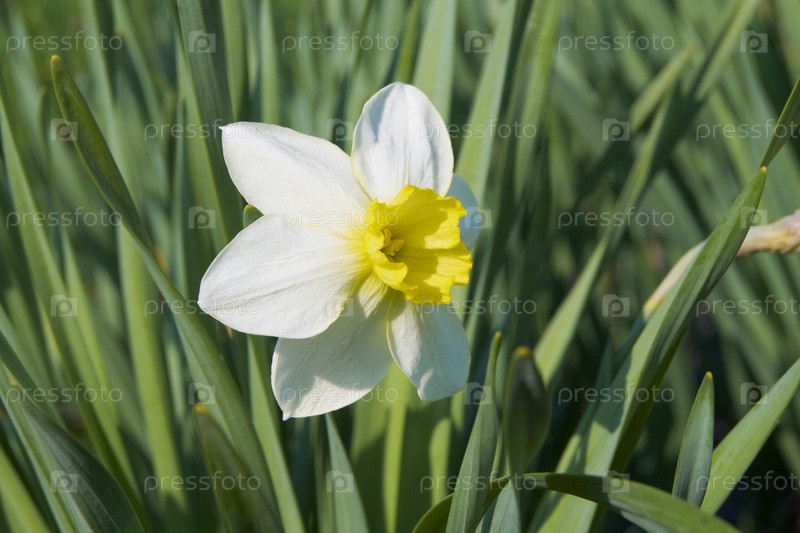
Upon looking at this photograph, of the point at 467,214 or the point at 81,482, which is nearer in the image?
the point at 81,482

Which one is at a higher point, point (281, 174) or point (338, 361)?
point (281, 174)

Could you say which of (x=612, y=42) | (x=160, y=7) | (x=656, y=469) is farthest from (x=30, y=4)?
(x=656, y=469)

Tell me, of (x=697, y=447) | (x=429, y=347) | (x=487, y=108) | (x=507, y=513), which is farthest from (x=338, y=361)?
(x=487, y=108)

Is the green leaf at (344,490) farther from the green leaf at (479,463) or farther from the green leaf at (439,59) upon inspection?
the green leaf at (439,59)

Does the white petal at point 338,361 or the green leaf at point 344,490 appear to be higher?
the white petal at point 338,361

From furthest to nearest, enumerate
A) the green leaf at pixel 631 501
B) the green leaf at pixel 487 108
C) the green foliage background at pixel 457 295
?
the green leaf at pixel 487 108
the green foliage background at pixel 457 295
the green leaf at pixel 631 501

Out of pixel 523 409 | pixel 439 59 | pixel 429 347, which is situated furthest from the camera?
pixel 439 59

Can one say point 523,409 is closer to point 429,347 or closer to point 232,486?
point 429,347

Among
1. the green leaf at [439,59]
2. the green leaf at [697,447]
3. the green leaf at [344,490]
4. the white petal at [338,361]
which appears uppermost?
the green leaf at [439,59]

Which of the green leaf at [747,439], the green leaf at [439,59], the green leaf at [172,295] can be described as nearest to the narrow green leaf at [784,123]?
the green leaf at [747,439]
